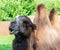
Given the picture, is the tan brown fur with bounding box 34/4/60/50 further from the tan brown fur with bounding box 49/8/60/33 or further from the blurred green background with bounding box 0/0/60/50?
the blurred green background with bounding box 0/0/60/50

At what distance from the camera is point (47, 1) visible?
2455 centimetres

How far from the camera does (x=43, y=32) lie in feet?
17.9

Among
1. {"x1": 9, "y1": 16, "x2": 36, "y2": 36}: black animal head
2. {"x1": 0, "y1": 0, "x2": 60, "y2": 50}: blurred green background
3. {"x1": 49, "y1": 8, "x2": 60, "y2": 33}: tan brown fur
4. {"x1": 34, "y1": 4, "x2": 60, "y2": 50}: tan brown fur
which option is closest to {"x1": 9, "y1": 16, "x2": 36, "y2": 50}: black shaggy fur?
{"x1": 9, "y1": 16, "x2": 36, "y2": 36}: black animal head

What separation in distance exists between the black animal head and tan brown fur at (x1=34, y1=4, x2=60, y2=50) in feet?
1.09

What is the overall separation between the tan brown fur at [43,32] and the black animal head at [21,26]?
1.09 ft

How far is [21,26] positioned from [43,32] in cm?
76

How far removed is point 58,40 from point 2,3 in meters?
18.8

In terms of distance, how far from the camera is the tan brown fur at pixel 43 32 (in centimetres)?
529

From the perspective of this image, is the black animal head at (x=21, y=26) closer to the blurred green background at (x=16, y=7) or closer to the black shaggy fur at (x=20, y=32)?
the black shaggy fur at (x=20, y=32)

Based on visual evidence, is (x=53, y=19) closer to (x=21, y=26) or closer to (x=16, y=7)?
(x=21, y=26)

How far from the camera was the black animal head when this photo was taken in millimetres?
4730

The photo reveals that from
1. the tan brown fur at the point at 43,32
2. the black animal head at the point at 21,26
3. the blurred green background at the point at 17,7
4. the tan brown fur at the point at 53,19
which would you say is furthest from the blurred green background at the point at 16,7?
the black animal head at the point at 21,26

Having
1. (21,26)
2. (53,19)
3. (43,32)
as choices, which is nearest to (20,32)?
(21,26)

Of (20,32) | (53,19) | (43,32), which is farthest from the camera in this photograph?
(53,19)
